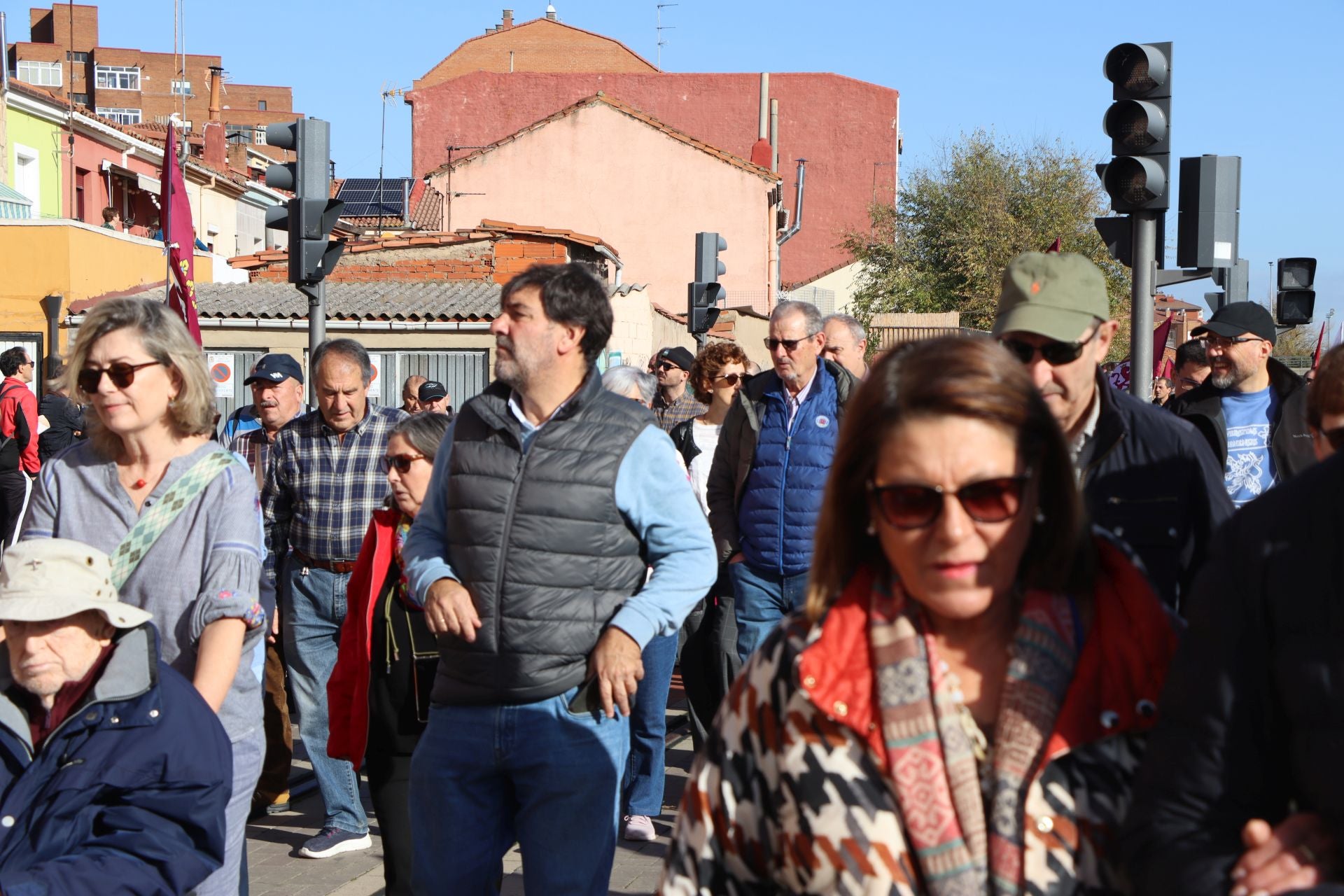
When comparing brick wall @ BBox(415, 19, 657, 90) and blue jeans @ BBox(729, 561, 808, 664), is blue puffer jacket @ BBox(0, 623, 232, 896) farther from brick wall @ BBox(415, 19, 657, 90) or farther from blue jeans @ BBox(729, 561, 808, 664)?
brick wall @ BBox(415, 19, 657, 90)

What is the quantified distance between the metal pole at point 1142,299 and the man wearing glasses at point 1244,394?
12.6 inches

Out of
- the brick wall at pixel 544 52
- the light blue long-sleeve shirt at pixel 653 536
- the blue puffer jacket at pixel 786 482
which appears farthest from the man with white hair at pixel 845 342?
the brick wall at pixel 544 52

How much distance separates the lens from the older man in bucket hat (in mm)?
3221

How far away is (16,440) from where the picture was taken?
14961 mm

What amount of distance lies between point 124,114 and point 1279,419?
77.3 m

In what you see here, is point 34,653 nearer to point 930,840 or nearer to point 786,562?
point 930,840

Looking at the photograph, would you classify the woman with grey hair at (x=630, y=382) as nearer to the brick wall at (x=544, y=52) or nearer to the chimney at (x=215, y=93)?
the brick wall at (x=544, y=52)

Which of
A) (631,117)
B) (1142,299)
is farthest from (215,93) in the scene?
(1142,299)

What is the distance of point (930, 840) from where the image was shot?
6.45 feet

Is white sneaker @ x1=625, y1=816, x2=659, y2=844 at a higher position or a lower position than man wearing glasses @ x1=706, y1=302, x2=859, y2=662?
lower

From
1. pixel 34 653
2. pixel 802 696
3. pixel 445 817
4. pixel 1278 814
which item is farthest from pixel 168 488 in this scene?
pixel 1278 814

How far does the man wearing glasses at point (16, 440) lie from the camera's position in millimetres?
14008

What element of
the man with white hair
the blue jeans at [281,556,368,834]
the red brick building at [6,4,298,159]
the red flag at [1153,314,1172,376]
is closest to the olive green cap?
the blue jeans at [281,556,368,834]

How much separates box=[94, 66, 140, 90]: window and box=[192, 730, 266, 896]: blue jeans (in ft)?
263
